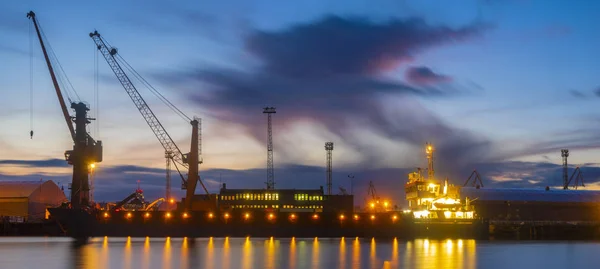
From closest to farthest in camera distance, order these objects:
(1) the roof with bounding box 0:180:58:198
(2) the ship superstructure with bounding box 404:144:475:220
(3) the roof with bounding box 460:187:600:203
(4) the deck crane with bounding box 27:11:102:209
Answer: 1. (2) the ship superstructure with bounding box 404:144:475:220
2. (4) the deck crane with bounding box 27:11:102:209
3. (3) the roof with bounding box 460:187:600:203
4. (1) the roof with bounding box 0:180:58:198

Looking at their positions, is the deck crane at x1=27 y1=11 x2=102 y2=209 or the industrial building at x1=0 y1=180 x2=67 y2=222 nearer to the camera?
the deck crane at x1=27 y1=11 x2=102 y2=209

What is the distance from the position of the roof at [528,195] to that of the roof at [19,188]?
95.2 m

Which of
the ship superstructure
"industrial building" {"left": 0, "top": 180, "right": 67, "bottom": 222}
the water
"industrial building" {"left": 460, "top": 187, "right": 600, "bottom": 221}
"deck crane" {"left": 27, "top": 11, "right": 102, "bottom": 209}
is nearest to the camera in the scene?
the water

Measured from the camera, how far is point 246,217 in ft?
429

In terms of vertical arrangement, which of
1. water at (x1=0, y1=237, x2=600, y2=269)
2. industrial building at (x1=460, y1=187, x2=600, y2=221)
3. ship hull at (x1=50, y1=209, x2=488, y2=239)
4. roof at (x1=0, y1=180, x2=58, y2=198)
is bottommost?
water at (x1=0, y1=237, x2=600, y2=269)

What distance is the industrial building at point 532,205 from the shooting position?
153 metres

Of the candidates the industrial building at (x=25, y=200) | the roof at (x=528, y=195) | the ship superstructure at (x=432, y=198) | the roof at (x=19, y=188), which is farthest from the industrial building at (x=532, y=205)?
the roof at (x=19, y=188)

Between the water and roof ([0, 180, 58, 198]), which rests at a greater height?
roof ([0, 180, 58, 198])

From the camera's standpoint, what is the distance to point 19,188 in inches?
6348

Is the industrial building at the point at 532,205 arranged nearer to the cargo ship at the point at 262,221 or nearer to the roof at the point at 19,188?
the cargo ship at the point at 262,221

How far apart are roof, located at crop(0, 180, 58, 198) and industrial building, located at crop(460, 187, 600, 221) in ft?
313

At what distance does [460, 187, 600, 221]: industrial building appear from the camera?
153 m

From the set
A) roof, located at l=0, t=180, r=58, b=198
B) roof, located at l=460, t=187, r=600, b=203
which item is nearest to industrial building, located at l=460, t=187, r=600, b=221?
roof, located at l=460, t=187, r=600, b=203

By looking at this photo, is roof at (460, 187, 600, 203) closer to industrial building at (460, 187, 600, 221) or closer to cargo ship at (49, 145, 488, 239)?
industrial building at (460, 187, 600, 221)
